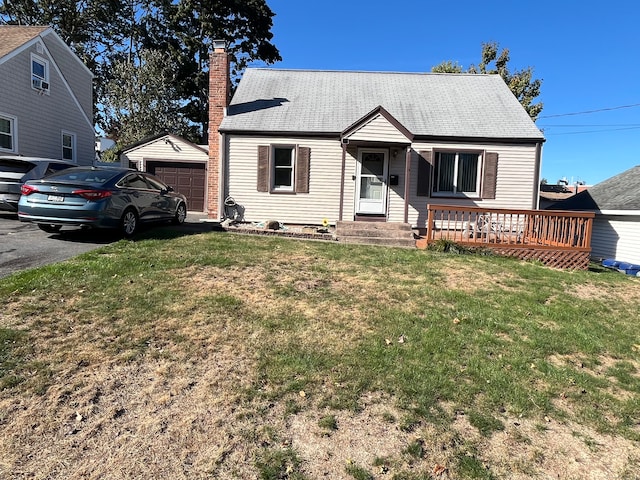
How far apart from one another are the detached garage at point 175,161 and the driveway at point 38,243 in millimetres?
6999

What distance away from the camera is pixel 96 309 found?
4.55 meters

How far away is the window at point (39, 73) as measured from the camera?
54.5 ft

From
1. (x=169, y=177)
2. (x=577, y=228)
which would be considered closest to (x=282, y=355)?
(x=577, y=228)

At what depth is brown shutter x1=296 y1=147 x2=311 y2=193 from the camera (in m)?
12.6

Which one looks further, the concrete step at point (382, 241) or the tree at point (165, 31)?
the tree at point (165, 31)

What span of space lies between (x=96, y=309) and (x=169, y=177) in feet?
44.6

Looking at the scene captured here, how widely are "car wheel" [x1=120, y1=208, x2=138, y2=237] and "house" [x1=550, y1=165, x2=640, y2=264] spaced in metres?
15.4

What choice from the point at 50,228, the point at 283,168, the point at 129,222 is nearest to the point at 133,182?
the point at 129,222

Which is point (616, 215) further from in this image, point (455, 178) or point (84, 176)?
point (84, 176)

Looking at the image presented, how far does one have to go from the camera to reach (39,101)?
55.8ft

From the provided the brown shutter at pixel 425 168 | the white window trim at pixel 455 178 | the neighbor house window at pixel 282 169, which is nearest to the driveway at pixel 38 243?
the neighbor house window at pixel 282 169

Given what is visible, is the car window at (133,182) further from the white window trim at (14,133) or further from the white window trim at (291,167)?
the white window trim at (14,133)

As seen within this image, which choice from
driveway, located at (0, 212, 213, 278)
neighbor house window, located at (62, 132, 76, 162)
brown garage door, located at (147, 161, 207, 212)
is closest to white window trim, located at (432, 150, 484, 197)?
driveway, located at (0, 212, 213, 278)

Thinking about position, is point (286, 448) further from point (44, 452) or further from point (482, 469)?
point (44, 452)
